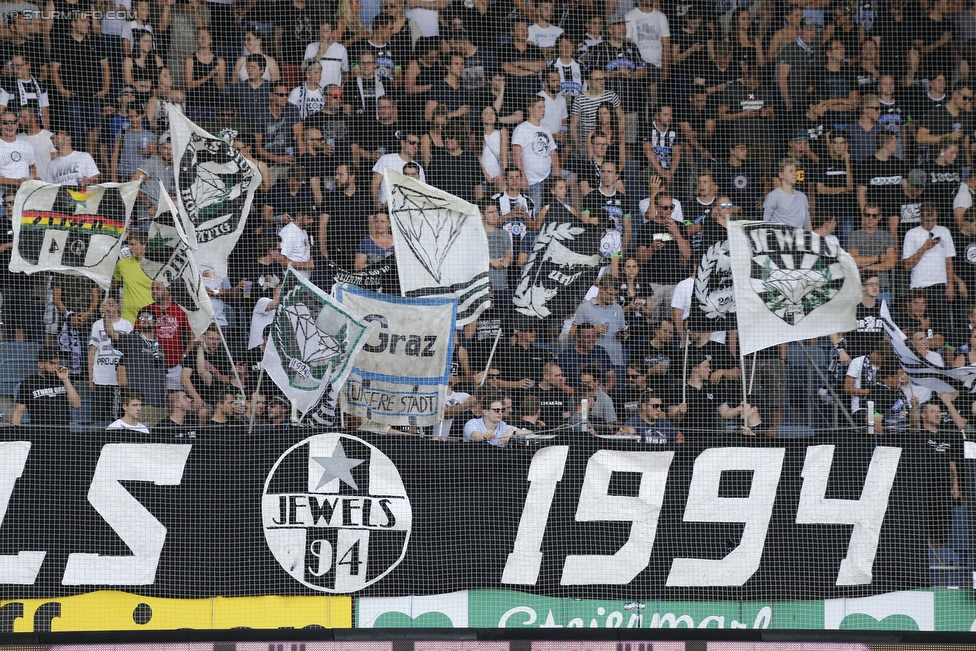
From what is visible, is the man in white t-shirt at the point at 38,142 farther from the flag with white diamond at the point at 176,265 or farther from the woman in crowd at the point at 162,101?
the flag with white diamond at the point at 176,265

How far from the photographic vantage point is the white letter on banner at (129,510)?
741 cm

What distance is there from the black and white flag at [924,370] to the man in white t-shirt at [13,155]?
706 centimetres

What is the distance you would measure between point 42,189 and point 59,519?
261 cm

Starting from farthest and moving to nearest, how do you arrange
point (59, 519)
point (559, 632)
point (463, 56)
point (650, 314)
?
point (463, 56)
point (650, 314)
point (59, 519)
point (559, 632)

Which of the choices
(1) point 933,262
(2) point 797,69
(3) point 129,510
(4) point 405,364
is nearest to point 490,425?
(4) point 405,364

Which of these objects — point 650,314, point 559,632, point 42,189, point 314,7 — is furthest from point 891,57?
point 42,189

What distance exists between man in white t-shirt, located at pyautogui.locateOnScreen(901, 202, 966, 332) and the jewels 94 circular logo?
15.3 ft

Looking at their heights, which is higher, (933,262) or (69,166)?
(69,166)

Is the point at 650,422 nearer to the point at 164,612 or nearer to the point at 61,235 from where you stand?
the point at 164,612

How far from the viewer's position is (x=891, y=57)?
975 centimetres

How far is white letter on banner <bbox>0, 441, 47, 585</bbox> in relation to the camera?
288 inches

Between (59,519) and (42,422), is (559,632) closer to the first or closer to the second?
(59,519)

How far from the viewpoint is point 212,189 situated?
27.7 feet

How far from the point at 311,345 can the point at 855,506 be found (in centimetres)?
409
